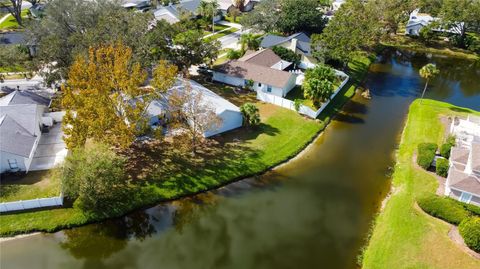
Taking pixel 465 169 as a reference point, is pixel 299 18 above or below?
above

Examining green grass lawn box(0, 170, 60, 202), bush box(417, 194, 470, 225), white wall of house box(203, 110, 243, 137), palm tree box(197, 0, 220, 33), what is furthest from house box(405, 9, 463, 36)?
green grass lawn box(0, 170, 60, 202)

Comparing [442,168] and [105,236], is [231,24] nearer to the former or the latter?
[442,168]

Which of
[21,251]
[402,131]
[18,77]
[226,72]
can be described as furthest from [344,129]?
[18,77]

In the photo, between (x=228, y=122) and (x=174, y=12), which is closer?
(x=228, y=122)

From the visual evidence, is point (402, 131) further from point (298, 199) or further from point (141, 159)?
point (141, 159)

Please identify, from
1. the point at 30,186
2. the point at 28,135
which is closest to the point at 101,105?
the point at 28,135

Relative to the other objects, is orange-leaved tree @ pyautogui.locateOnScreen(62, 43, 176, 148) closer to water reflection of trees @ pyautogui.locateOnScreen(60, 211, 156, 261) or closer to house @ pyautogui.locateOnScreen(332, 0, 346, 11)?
water reflection of trees @ pyautogui.locateOnScreen(60, 211, 156, 261)

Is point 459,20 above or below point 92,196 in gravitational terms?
above
